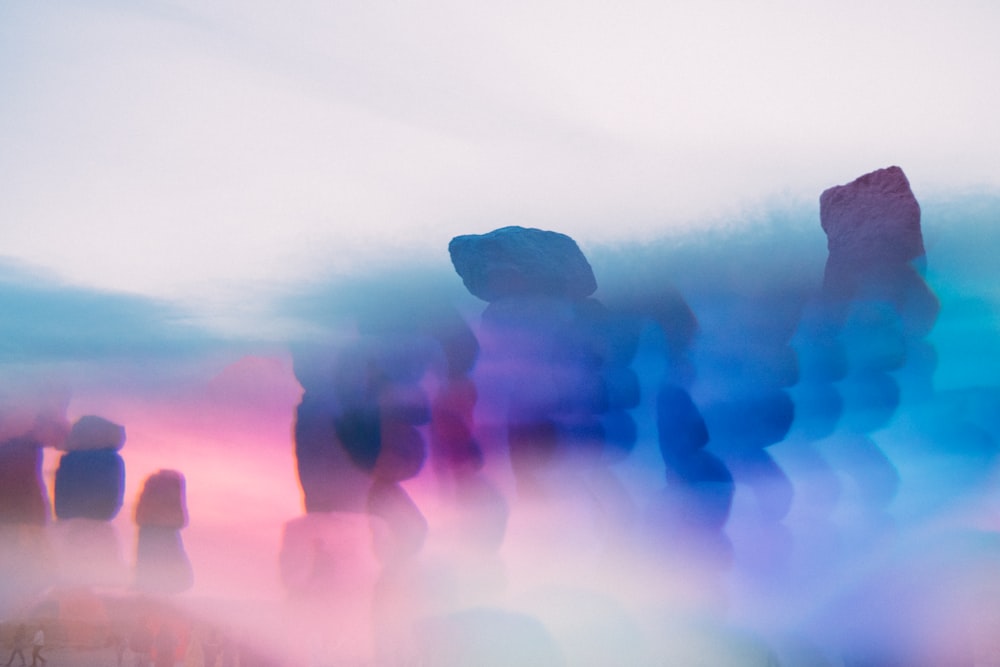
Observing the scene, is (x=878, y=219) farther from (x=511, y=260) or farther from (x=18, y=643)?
(x=18, y=643)

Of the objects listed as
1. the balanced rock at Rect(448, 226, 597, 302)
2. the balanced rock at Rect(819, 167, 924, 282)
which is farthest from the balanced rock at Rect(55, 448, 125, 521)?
the balanced rock at Rect(819, 167, 924, 282)

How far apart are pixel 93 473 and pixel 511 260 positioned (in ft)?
72.1

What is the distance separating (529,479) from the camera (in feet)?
109

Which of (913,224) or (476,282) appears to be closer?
(913,224)

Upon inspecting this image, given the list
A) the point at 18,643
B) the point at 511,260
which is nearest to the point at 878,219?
the point at 511,260

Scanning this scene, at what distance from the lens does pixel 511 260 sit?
104ft

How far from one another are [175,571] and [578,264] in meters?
20.4

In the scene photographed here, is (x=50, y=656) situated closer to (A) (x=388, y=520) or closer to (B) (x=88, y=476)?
(B) (x=88, y=476)

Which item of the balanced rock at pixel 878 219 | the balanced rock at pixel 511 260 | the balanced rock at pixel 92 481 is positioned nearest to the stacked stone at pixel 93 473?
the balanced rock at pixel 92 481

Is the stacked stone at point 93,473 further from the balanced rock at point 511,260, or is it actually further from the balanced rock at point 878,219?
the balanced rock at point 878,219

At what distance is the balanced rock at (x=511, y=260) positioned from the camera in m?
31.5

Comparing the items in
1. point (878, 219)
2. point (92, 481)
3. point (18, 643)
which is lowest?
point (18, 643)

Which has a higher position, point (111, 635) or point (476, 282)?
point (476, 282)

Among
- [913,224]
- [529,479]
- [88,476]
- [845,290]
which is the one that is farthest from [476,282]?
[88,476]
